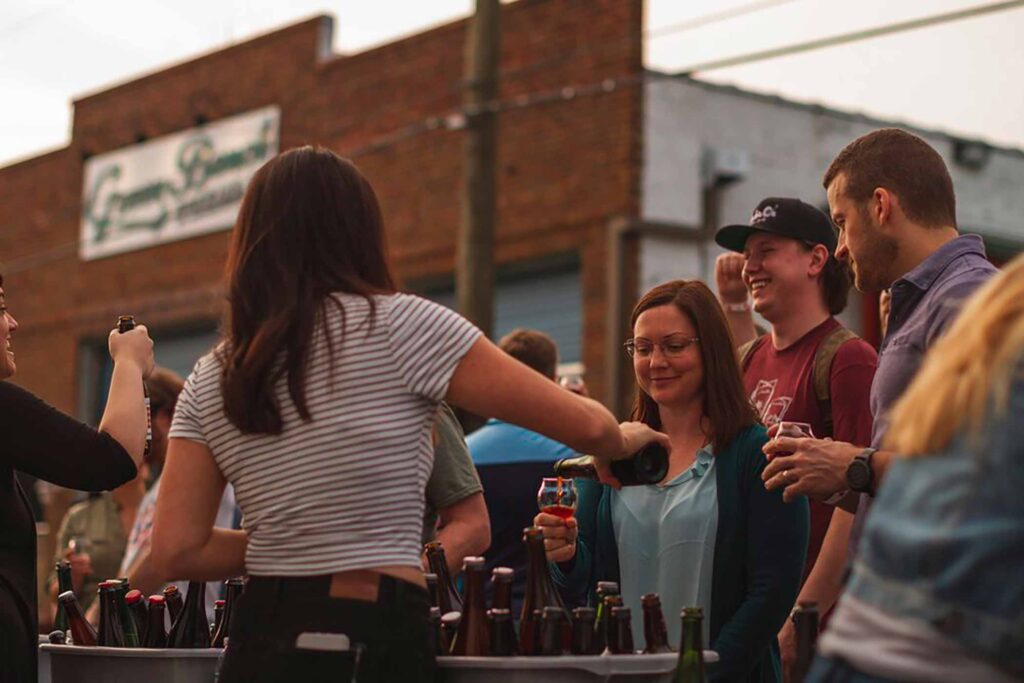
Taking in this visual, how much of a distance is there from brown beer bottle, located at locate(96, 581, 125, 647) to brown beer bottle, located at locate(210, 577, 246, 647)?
0.25m

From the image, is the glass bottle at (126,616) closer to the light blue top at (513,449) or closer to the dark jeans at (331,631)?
the dark jeans at (331,631)

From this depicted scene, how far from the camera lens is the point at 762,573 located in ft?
13.2

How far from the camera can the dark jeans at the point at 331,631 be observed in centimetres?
303

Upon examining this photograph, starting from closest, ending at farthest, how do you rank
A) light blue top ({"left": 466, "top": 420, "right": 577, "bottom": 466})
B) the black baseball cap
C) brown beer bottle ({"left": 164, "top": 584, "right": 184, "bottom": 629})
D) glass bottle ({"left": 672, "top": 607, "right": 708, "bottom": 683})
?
1. glass bottle ({"left": 672, "top": 607, "right": 708, "bottom": 683})
2. brown beer bottle ({"left": 164, "top": 584, "right": 184, "bottom": 629})
3. the black baseball cap
4. light blue top ({"left": 466, "top": 420, "right": 577, "bottom": 466})

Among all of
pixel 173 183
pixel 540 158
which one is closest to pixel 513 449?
pixel 540 158

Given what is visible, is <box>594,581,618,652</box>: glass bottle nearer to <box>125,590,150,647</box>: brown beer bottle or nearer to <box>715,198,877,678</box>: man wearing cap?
<box>715,198,877,678</box>: man wearing cap

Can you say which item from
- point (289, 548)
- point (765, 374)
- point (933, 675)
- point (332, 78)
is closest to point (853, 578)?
point (933, 675)

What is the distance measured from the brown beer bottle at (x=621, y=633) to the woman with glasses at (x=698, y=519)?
50cm

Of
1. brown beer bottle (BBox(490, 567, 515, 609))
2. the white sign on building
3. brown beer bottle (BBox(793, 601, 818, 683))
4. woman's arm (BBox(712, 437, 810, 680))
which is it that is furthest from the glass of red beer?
the white sign on building

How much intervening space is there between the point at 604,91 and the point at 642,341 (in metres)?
11.5

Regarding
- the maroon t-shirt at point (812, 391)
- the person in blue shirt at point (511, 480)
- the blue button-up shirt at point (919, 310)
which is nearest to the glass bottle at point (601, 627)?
the blue button-up shirt at point (919, 310)

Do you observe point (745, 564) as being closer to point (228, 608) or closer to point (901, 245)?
point (901, 245)

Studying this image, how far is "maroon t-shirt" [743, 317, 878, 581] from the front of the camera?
479 cm

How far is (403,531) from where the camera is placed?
3.10 meters
